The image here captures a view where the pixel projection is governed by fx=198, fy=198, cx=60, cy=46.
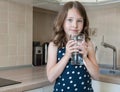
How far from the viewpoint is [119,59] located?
5.87 feet

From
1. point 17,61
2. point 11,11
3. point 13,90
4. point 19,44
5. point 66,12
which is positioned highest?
point 11,11

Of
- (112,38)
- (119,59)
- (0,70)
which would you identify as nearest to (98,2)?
(112,38)

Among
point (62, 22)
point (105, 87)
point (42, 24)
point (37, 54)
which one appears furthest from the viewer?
point (42, 24)

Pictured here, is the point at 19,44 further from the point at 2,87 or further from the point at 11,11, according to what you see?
the point at 2,87

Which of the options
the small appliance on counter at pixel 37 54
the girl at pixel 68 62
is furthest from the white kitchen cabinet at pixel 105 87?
the small appliance on counter at pixel 37 54

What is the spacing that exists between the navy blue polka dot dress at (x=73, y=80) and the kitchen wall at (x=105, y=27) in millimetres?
878

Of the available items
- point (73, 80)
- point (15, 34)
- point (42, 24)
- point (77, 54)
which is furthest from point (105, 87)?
point (42, 24)

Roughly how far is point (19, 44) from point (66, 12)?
78 centimetres

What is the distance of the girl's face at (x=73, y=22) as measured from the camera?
0.97m

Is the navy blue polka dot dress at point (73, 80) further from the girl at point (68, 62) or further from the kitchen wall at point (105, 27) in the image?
the kitchen wall at point (105, 27)

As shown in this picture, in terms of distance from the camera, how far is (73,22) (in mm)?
971

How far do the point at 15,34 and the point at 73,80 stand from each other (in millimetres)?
825

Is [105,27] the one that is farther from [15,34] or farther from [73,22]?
[73,22]

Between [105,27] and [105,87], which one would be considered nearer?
[105,87]
